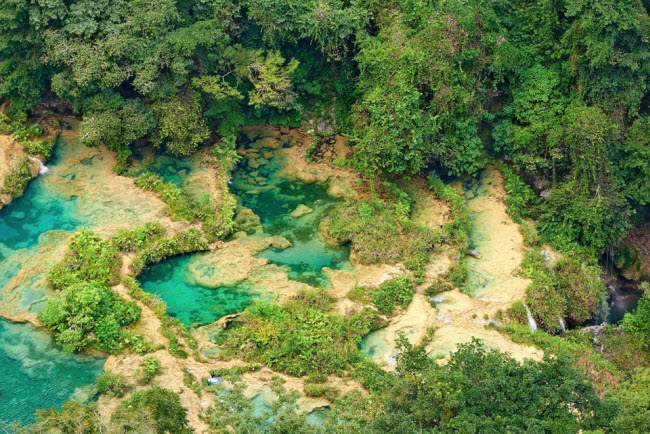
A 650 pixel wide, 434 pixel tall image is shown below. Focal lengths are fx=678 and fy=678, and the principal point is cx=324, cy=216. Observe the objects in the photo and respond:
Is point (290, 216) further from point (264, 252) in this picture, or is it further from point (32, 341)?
point (32, 341)

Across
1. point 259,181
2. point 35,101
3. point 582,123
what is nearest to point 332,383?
point 259,181

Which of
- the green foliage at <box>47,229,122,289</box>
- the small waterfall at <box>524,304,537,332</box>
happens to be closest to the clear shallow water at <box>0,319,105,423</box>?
the green foliage at <box>47,229,122,289</box>

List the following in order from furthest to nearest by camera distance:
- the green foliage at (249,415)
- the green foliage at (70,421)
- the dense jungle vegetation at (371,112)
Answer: the dense jungle vegetation at (371,112), the green foliage at (70,421), the green foliage at (249,415)

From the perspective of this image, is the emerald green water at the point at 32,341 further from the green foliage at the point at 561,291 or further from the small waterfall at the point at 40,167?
the green foliage at the point at 561,291

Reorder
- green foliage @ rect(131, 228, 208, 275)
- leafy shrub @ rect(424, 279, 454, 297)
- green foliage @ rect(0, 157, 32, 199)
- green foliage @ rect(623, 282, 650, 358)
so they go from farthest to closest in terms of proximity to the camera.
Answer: green foliage @ rect(0, 157, 32, 199)
green foliage @ rect(131, 228, 208, 275)
leafy shrub @ rect(424, 279, 454, 297)
green foliage @ rect(623, 282, 650, 358)

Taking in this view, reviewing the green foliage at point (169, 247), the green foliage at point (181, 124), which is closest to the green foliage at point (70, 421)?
the green foliage at point (169, 247)

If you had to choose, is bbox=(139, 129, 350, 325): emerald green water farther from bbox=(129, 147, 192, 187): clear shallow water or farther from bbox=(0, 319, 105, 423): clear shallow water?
bbox=(0, 319, 105, 423): clear shallow water
